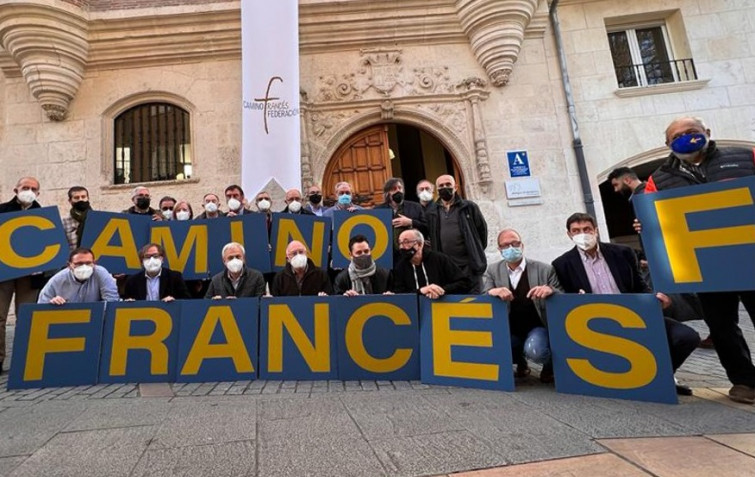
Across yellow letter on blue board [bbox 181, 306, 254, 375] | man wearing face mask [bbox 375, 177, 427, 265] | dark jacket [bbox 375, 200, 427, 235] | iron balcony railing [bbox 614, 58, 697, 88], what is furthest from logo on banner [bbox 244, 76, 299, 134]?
iron balcony railing [bbox 614, 58, 697, 88]

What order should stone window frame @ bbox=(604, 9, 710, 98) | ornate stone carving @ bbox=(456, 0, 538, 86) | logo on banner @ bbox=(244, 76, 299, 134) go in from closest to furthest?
logo on banner @ bbox=(244, 76, 299, 134) → ornate stone carving @ bbox=(456, 0, 538, 86) → stone window frame @ bbox=(604, 9, 710, 98)

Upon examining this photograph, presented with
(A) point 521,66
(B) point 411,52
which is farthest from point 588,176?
(B) point 411,52

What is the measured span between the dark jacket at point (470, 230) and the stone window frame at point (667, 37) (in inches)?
219

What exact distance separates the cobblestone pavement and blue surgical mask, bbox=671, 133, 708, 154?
5.63ft

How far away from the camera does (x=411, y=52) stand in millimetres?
8094

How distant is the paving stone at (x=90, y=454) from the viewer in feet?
6.09

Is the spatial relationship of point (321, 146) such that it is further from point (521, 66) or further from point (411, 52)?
point (521, 66)

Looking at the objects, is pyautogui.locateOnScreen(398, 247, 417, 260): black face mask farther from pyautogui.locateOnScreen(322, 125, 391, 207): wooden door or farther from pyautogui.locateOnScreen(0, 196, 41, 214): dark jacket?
pyautogui.locateOnScreen(0, 196, 41, 214): dark jacket

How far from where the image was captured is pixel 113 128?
26.5 ft

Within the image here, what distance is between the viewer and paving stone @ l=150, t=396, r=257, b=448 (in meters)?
2.16

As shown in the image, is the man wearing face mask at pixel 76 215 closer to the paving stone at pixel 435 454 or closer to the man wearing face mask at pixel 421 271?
the man wearing face mask at pixel 421 271

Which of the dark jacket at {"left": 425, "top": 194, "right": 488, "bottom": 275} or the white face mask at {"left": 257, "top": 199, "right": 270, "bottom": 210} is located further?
the white face mask at {"left": 257, "top": 199, "right": 270, "bottom": 210}

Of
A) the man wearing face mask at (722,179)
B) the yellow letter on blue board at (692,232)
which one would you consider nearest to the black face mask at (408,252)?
the yellow letter on blue board at (692,232)

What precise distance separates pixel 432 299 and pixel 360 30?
21.6ft
